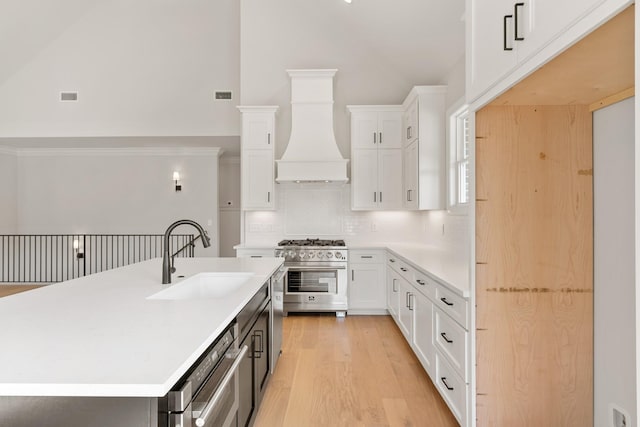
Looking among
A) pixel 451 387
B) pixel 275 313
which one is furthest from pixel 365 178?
Result: pixel 451 387

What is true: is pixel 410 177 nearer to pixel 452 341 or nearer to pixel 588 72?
pixel 452 341

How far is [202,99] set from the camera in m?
6.35

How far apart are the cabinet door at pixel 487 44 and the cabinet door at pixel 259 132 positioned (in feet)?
10.8

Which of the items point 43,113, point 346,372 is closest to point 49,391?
point 346,372

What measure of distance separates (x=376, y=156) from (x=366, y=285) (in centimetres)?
172

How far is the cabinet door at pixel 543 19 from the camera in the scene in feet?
3.54

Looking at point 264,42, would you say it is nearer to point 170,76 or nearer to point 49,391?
point 170,76

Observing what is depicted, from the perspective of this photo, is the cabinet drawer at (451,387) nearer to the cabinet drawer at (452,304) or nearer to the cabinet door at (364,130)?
the cabinet drawer at (452,304)

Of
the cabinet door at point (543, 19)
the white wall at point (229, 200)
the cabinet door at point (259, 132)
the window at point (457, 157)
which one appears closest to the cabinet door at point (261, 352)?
the cabinet door at point (543, 19)

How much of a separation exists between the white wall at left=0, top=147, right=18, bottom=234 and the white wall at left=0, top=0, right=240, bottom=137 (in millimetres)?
1088

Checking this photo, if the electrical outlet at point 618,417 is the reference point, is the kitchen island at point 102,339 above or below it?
above

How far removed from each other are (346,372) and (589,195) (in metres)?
2.15

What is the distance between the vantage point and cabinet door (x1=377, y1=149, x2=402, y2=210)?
4805mm

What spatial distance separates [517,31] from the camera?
4.55ft
